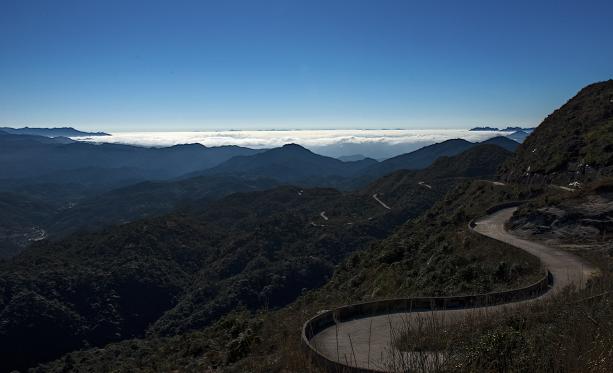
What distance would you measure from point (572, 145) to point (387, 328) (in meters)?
29.5

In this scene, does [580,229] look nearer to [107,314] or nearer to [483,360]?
[483,360]

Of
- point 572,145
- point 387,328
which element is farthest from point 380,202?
point 387,328

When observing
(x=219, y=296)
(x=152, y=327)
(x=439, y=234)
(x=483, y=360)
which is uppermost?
(x=483, y=360)

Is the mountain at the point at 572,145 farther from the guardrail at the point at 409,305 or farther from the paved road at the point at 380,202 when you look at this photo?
the paved road at the point at 380,202

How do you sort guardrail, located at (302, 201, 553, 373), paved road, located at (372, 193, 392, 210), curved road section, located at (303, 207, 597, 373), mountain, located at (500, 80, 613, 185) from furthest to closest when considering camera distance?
paved road, located at (372, 193, 392, 210), mountain, located at (500, 80, 613, 185), guardrail, located at (302, 201, 553, 373), curved road section, located at (303, 207, 597, 373)

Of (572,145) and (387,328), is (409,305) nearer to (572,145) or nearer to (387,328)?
(387,328)

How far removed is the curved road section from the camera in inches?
282

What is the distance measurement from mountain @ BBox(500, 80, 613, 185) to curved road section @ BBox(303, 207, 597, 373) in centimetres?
1201

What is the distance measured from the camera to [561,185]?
30.2 m

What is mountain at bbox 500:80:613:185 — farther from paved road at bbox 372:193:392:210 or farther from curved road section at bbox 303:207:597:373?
paved road at bbox 372:193:392:210

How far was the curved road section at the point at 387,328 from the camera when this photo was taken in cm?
717

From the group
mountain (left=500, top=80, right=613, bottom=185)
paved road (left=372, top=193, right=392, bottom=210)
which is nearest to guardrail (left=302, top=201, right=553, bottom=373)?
mountain (left=500, top=80, right=613, bottom=185)

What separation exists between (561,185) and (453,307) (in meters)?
21.8

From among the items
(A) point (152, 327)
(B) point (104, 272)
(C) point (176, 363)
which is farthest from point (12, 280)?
(C) point (176, 363)
